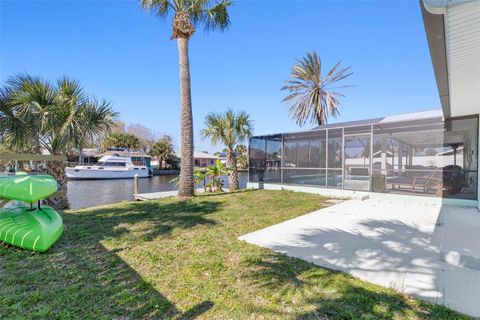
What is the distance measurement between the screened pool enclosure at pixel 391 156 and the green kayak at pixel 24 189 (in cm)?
907

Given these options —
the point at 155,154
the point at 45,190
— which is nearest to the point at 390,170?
the point at 45,190

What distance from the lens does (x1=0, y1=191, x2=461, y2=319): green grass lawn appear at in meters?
2.12

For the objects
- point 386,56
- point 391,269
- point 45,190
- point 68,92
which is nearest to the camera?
point 391,269

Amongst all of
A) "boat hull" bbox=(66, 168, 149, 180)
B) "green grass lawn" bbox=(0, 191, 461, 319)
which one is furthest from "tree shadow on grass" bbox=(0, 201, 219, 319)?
"boat hull" bbox=(66, 168, 149, 180)

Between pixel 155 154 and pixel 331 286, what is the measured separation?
132ft

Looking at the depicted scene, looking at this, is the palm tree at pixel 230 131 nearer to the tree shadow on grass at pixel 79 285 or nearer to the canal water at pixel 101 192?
the canal water at pixel 101 192

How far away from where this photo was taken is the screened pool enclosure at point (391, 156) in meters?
7.76

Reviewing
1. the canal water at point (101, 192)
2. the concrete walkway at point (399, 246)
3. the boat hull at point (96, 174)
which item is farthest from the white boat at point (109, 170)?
the concrete walkway at point (399, 246)

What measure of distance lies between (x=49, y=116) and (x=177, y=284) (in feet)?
20.8

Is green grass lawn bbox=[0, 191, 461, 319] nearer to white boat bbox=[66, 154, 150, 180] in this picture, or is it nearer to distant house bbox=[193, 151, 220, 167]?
white boat bbox=[66, 154, 150, 180]

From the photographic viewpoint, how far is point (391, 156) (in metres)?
8.99

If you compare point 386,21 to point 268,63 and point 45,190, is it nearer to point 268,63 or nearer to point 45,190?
point 268,63

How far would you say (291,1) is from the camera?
9008 millimetres

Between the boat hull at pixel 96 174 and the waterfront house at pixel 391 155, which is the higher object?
the waterfront house at pixel 391 155
